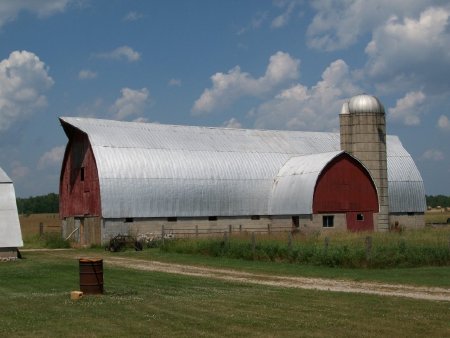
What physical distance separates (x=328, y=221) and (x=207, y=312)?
3626 cm

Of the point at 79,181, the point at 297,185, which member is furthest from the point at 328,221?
the point at 79,181

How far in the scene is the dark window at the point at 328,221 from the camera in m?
53.4

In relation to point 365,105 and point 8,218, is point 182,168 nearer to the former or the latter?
point 365,105

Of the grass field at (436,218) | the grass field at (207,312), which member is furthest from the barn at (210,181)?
the grass field at (436,218)

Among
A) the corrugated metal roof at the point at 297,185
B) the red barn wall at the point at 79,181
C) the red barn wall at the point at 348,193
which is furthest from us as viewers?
the red barn wall at the point at 348,193

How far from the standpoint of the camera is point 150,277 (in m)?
28.2

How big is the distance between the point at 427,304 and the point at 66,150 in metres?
41.4

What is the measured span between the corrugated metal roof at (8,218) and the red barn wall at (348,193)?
21.9m

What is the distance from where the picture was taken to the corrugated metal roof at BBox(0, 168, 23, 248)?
125 feet

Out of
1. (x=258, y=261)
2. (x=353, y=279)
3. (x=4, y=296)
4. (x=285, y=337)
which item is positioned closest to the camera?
(x=285, y=337)

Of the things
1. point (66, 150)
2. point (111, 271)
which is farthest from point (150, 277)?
point (66, 150)

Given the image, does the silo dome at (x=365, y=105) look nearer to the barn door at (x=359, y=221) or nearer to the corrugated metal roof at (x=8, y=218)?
the barn door at (x=359, y=221)

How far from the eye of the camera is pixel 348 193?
54375 millimetres

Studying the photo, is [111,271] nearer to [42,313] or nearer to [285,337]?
[42,313]
